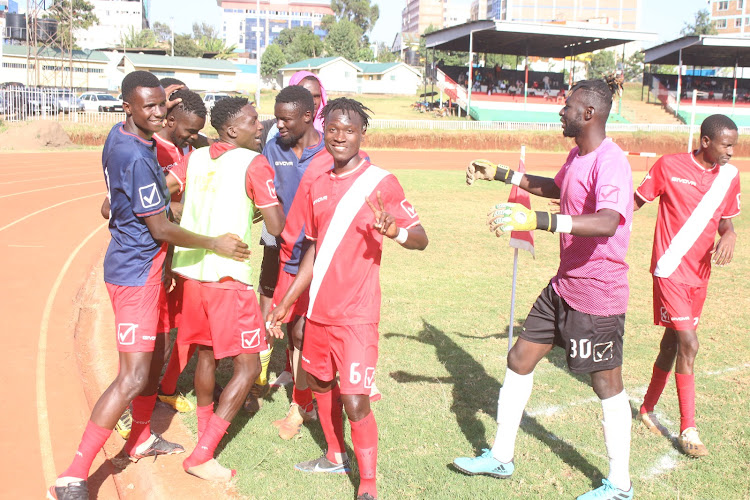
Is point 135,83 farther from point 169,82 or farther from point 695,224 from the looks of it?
point 695,224

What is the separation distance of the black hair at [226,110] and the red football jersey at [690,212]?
9.59 ft

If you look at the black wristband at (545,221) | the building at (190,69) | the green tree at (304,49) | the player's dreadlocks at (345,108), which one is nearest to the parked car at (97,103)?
the building at (190,69)

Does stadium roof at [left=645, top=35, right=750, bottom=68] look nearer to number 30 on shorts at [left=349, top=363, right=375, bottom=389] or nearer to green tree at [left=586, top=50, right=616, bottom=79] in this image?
green tree at [left=586, top=50, right=616, bottom=79]

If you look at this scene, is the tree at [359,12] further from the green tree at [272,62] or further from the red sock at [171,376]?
the red sock at [171,376]

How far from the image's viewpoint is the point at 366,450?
12.1 ft

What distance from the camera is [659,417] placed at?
17.0ft

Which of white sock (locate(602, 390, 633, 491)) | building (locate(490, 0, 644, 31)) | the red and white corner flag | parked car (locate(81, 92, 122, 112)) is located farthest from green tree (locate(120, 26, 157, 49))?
white sock (locate(602, 390, 633, 491))

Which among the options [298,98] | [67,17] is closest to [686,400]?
[298,98]

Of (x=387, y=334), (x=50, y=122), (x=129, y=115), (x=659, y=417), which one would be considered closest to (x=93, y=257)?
(x=387, y=334)

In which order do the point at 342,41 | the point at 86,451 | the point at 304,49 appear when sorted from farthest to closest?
the point at 342,41
the point at 304,49
the point at 86,451

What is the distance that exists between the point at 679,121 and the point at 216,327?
5376cm

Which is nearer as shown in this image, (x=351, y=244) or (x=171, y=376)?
(x=351, y=244)

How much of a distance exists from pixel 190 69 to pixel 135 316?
69743 mm

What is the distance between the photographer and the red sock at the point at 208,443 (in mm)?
4086
